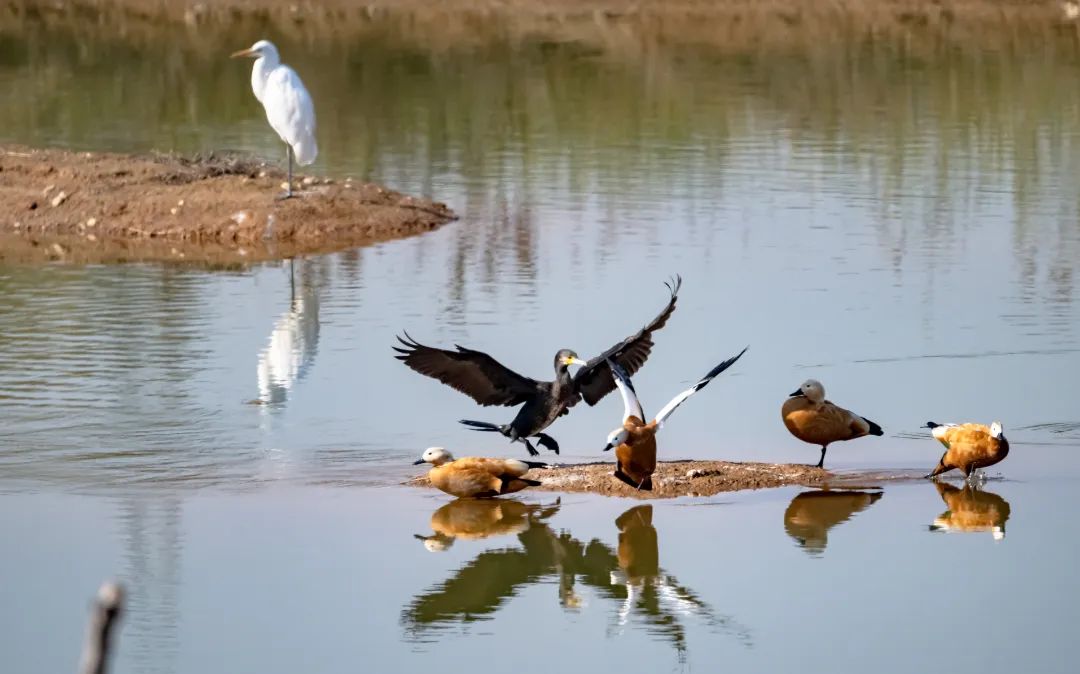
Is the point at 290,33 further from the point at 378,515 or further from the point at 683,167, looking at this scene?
the point at 378,515

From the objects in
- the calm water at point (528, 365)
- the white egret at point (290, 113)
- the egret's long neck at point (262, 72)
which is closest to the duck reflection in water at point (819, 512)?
the calm water at point (528, 365)

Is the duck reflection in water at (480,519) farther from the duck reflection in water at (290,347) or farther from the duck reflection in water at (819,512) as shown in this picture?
the duck reflection in water at (290,347)

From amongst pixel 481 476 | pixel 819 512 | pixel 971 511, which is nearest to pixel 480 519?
pixel 481 476

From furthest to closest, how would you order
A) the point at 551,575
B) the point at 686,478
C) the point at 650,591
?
1. the point at 686,478
2. the point at 551,575
3. the point at 650,591

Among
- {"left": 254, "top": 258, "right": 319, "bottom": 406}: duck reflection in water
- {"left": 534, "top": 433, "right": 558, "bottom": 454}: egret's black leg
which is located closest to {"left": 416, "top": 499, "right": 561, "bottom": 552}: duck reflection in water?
{"left": 534, "top": 433, "right": 558, "bottom": 454}: egret's black leg

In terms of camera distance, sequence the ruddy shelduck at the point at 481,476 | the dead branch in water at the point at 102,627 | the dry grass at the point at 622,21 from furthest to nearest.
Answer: the dry grass at the point at 622,21
the ruddy shelduck at the point at 481,476
the dead branch in water at the point at 102,627

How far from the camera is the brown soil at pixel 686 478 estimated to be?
9719 mm

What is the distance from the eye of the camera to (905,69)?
94.9 feet

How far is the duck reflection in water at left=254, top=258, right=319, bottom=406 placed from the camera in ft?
40.0

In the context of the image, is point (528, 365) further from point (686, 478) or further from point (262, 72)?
point (262, 72)

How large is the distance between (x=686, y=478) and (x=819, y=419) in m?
0.77

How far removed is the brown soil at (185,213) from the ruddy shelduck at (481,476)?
815cm

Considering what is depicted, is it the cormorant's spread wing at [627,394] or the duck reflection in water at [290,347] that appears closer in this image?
the cormorant's spread wing at [627,394]

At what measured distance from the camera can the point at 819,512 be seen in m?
9.52
